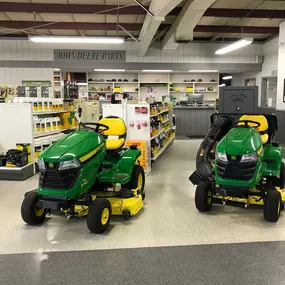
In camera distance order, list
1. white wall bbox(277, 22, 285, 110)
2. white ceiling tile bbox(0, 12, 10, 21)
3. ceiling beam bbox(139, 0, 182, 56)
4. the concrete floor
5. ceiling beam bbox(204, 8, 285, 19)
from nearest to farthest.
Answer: the concrete floor
ceiling beam bbox(139, 0, 182, 56)
ceiling beam bbox(204, 8, 285, 19)
white ceiling tile bbox(0, 12, 10, 21)
white wall bbox(277, 22, 285, 110)

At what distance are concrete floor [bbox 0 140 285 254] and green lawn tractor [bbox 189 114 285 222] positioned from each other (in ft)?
0.61

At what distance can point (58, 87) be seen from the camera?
14336 millimetres

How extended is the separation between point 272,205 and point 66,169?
2388mm

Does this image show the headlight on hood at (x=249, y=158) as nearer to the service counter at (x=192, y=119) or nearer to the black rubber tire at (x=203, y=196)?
the black rubber tire at (x=203, y=196)

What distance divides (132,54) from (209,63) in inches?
119

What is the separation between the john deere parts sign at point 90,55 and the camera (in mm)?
11977

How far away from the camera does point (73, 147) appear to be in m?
3.58

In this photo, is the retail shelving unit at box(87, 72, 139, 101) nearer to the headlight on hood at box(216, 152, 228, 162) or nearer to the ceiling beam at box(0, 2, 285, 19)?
the ceiling beam at box(0, 2, 285, 19)

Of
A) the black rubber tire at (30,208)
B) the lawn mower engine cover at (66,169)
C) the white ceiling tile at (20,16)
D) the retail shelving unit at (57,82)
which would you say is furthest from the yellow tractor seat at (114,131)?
the retail shelving unit at (57,82)

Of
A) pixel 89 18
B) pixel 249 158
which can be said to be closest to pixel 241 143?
pixel 249 158

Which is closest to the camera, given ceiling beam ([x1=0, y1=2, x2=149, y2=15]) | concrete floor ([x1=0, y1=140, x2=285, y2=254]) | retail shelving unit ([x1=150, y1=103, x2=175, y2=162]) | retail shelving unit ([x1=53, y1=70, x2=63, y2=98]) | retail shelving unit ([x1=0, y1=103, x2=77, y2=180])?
concrete floor ([x1=0, y1=140, x2=285, y2=254])

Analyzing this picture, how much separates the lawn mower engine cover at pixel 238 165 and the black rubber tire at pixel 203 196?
0.23 metres

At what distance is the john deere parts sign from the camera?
11977 millimetres

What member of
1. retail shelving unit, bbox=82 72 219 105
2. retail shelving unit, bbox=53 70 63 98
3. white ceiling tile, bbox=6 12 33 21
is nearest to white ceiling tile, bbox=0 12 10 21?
white ceiling tile, bbox=6 12 33 21
